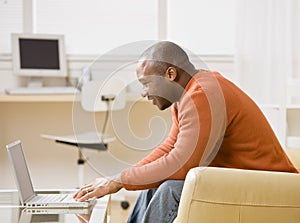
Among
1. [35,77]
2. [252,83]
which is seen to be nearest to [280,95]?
[252,83]

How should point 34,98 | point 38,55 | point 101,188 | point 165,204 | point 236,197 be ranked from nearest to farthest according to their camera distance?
point 236,197 < point 165,204 < point 101,188 < point 34,98 < point 38,55

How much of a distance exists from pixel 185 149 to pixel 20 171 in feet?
2.04

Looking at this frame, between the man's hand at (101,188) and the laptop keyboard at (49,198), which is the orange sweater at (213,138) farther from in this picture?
the laptop keyboard at (49,198)

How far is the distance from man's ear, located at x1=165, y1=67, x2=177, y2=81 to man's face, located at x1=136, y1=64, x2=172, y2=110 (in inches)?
0.5

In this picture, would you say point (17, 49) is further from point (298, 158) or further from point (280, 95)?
point (298, 158)

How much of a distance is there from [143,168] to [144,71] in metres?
0.33

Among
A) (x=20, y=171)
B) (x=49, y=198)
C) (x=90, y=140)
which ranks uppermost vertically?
(x=20, y=171)

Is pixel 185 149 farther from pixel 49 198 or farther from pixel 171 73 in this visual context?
pixel 49 198

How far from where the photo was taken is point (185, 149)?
5.60ft

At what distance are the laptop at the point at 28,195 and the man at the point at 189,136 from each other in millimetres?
41

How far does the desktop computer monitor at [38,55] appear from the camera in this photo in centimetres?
379

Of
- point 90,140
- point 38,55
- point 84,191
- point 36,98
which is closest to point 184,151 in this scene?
point 84,191

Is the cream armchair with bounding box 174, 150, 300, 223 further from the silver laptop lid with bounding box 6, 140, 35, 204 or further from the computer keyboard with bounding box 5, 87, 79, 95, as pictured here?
the computer keyboard with bounding box 5, 87, 79, 95

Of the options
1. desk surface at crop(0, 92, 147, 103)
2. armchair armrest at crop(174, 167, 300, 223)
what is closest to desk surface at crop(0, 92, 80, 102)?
desk surface at crop(0, 92, 147, 103)
